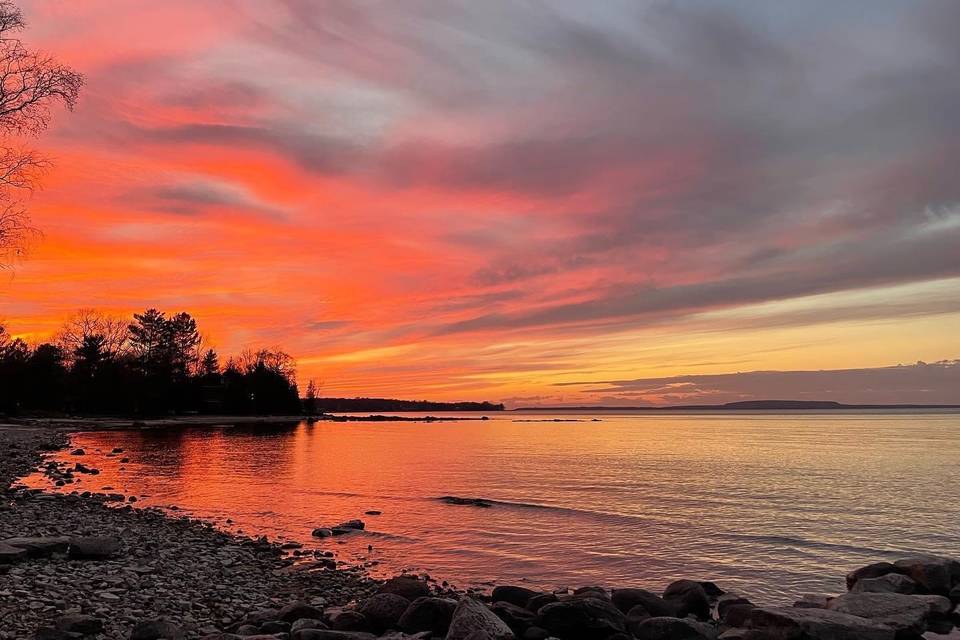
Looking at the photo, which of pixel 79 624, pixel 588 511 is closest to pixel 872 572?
pixel 588 511

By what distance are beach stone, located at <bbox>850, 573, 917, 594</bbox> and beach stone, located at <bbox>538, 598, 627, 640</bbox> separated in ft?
25.8

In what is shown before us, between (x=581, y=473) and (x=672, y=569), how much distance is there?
29044 millimetres

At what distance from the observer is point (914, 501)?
3438 centimetres

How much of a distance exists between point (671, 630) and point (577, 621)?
6.44ft

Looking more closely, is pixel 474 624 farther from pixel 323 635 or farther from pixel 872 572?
pixel 872 572

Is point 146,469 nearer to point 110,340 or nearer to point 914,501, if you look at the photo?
point 914,501

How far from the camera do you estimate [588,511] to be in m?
31.2

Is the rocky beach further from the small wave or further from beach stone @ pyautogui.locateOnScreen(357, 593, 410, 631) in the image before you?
the small wave

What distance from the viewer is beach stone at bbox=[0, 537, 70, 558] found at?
15.3 meters

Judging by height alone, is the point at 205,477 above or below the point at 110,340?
below

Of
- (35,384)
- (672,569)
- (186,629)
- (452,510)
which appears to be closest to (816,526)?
(672,569)

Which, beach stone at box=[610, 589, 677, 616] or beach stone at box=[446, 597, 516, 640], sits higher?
beach stone at box=[446, 597, 516, 640]

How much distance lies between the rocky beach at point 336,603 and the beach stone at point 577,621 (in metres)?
0.02

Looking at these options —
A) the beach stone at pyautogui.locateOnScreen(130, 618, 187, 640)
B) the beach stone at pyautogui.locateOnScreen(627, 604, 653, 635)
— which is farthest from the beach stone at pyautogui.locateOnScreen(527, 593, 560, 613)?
the beach stone at pyautogui.locateOnScreen(130, 618, 187, 640)
